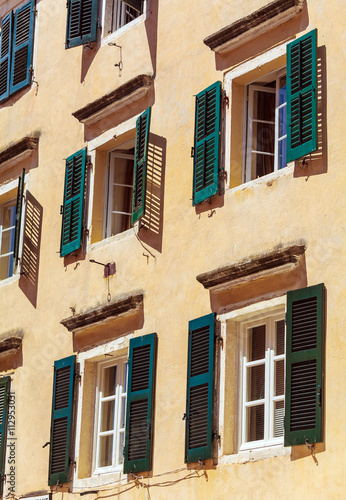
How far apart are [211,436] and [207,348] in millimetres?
919

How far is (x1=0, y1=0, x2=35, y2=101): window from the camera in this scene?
1759 cm

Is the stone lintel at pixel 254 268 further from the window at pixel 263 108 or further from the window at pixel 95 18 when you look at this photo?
the window at pixel 95 18

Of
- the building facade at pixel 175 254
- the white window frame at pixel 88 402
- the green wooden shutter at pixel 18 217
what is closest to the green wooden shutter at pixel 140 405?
the building facade at pixel 175 254

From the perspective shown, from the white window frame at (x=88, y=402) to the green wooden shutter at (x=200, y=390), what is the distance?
138 centimetres

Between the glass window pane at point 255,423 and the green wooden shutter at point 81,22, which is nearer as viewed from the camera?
the glass window pane at point 255,423

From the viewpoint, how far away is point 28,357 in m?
15.7

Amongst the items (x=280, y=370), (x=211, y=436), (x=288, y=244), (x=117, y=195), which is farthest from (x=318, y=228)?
(x=117, y=195)

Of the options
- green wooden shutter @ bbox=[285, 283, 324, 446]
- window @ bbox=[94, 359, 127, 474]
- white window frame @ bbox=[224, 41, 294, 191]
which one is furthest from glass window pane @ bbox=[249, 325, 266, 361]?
window @ bbox=[94, 359, 127, 474]

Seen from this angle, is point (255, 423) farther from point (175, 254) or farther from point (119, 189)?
point (119, 189)

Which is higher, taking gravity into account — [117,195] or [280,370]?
[117,195]

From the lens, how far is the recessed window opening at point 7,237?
17.3 meters

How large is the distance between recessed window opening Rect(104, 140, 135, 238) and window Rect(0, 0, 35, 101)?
2.57 m

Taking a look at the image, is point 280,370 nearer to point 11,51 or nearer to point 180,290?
point 180,290

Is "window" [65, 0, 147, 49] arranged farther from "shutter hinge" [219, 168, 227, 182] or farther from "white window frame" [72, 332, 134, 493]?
"white window frame" [72, 332, 134, 493]
